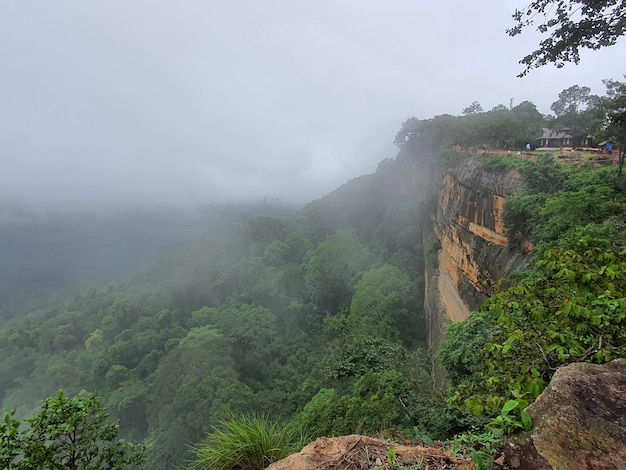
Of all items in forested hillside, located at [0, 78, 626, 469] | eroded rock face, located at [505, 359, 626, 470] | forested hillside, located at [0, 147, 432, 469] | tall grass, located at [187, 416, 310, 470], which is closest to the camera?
eroded rock face, located at [505, 359, 626, 470]

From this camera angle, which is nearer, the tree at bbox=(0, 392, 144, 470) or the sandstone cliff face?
the tree at bbox=(0, 392, 144, 470)

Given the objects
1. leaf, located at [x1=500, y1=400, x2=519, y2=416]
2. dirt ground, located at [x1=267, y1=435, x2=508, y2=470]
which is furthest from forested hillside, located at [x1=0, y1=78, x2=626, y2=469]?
dirt ground, located at [x1=267, y1=435, x2=508, y2=470]

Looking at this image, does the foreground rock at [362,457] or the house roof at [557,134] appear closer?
the foreground rock at [362,457]

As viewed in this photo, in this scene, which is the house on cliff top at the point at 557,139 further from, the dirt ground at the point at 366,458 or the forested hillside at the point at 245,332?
the dirt ground at the point at 366,458

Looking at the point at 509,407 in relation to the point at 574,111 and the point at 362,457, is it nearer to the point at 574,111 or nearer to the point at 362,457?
the point at 362,457

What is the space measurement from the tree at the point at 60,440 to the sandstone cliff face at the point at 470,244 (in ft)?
34.0

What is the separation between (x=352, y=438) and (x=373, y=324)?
23203 mm

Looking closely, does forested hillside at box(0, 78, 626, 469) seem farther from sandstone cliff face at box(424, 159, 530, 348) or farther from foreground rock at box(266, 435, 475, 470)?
sandstone cliff face at box(424, 159, 530, 348)

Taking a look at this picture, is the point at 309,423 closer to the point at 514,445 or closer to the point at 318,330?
the point at 514,445

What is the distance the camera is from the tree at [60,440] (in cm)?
307

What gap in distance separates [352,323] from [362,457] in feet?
76.1

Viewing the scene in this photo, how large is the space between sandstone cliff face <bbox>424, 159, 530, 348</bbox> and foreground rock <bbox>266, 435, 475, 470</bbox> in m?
9.34

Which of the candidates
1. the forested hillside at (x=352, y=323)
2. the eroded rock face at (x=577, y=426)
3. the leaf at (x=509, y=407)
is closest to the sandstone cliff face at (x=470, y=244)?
the forested hillside at (x=352, y=323)

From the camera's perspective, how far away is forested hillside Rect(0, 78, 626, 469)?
9.45 feet
